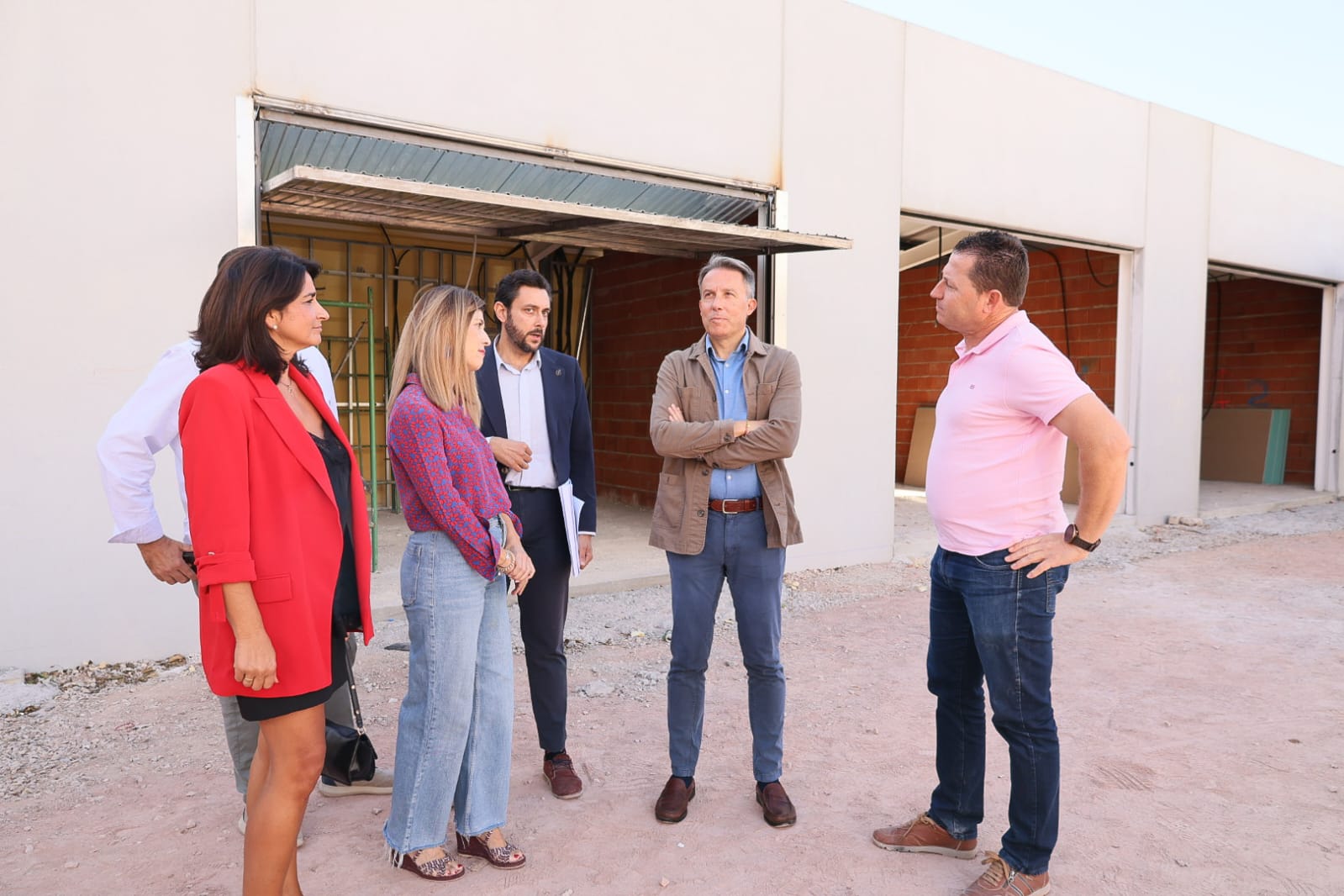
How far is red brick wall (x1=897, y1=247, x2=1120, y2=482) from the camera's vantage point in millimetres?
11180

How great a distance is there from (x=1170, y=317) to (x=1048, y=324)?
228cm

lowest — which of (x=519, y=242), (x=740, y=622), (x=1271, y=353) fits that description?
(x=740, y=622)

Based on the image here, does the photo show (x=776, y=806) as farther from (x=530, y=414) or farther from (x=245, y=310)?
(x=245, y=310)

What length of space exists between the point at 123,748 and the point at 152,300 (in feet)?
7.25

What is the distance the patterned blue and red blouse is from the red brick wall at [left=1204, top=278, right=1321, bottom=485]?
13.6 meters

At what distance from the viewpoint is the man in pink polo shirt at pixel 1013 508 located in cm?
250

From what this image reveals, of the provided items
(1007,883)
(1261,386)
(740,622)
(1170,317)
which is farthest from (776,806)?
(1261,386)

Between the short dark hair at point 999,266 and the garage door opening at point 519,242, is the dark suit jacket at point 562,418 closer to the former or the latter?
the short dark hair at point 999,266

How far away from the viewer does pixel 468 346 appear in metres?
2.72

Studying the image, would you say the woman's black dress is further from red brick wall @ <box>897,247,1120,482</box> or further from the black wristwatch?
red brick wall @ <box>897,247,1120,482</box>

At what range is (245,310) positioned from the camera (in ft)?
7.08

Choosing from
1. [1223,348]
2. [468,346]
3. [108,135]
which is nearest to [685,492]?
[468,346]

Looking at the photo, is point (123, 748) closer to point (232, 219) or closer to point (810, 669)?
point (232, 219)

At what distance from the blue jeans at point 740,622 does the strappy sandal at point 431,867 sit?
2.77ft
